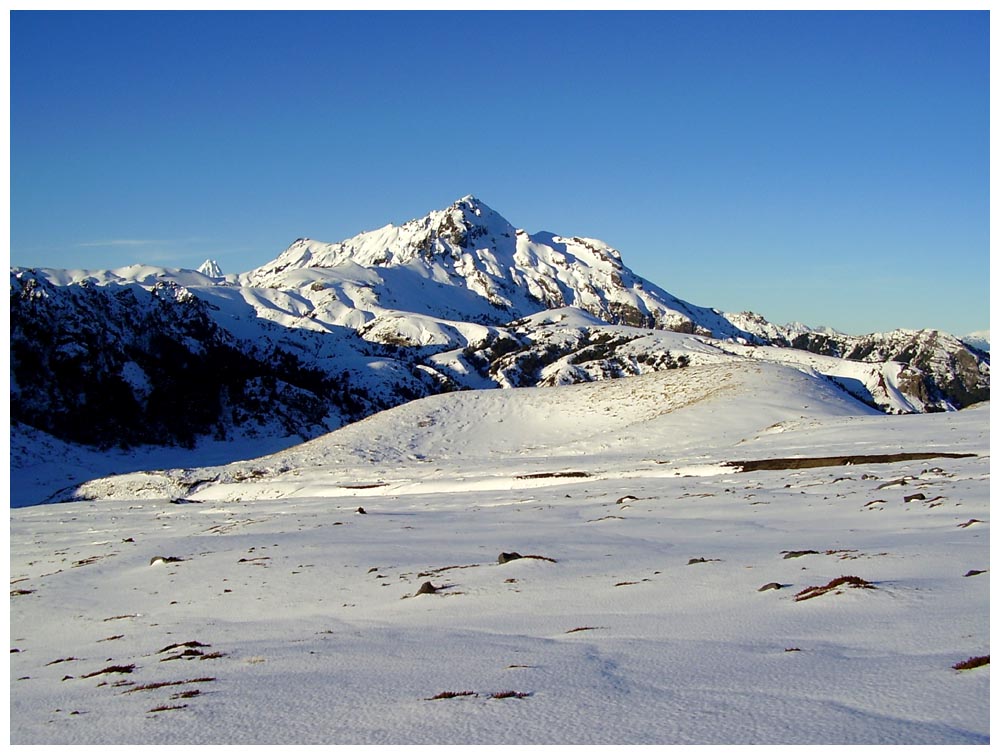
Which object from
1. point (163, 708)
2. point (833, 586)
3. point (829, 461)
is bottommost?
point (163, 708)

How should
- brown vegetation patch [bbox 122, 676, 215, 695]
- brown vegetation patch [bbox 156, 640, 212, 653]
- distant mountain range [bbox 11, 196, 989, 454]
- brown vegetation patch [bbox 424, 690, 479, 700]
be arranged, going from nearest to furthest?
1. brown vegetation patch [bbox 424, 690, 479, 700]
2. brown vegetation patch [bbox 122, 676, 215, 695]
3. brown vegetation patch [bbox 156, 640, 212, 653]
4. distant mountain range [bbox 11, 196, 989, 454]

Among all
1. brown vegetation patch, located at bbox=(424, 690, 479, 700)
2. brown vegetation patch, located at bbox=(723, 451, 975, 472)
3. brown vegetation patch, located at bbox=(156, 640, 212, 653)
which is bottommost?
brown vegetation patch, located at bbox=(156, 640, 212, 653)

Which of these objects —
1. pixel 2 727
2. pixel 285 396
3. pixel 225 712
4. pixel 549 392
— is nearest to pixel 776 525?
pixel 225 712

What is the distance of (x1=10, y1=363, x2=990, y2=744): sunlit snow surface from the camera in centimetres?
543

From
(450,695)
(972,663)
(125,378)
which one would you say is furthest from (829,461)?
(125,378)

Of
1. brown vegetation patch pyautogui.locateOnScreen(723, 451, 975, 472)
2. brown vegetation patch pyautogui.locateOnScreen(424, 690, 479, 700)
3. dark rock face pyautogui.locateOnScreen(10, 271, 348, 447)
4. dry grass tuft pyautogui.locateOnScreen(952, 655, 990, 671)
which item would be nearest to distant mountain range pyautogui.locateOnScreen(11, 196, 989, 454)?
dark rock face pyautogui.locateOnScreen(10, 271, 348, 447)

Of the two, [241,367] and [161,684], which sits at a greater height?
[241,367]

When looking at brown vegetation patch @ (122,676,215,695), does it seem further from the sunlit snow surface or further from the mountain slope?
the mountain slope

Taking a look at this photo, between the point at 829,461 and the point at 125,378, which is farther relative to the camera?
the point at 125,378

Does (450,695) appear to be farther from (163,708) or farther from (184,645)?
(184,645)

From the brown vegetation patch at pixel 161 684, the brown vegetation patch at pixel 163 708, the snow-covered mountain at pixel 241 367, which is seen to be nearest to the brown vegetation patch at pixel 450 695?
the brown vegetation patch at pixel 163 708

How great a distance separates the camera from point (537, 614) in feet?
29.7

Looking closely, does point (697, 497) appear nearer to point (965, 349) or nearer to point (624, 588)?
point (624, 588)

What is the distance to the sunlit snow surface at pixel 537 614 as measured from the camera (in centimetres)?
543
